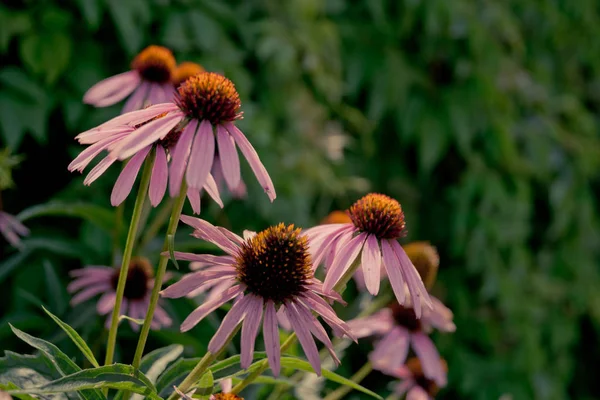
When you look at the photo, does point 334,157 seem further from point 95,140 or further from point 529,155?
point 95,140

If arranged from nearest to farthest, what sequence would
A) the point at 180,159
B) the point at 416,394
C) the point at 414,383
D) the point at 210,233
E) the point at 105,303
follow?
the point at 180,159
the point at 210,233
the point at 105,303
the point at 416,394
the point at 414,383

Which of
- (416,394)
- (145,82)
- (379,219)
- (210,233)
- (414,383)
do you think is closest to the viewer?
(210,233)

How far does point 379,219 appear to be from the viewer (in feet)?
2.80

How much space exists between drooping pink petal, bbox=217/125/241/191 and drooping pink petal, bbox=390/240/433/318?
0.23 m

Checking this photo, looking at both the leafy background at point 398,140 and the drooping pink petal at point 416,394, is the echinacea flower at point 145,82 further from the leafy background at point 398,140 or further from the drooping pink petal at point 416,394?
the drooping pink petal at point 416,394

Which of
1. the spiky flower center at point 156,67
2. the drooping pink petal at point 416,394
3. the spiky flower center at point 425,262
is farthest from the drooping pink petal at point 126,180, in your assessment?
the drooping pink petal at point 416,394

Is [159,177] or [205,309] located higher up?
[159,177]

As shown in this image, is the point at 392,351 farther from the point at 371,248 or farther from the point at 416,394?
the point at 371,248

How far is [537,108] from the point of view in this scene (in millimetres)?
2773

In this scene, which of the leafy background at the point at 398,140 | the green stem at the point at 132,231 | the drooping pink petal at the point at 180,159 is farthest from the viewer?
the leafy background at the point at 398,140

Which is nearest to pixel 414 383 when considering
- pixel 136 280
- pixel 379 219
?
pixel 136 280

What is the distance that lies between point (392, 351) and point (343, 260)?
571mm

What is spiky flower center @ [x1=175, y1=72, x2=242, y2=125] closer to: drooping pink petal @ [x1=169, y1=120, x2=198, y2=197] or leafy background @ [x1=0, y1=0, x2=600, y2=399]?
drooping pink petal @ [x1=169, y1=120, x2=198, y2=197]

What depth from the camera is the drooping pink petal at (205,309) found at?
0.66 meters
